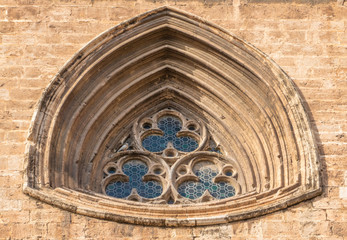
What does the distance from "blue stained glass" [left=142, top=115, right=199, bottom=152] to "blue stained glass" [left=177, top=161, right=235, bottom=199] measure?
465mm

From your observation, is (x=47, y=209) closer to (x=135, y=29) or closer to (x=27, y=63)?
(x=27, y=63)

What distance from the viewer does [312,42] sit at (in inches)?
527

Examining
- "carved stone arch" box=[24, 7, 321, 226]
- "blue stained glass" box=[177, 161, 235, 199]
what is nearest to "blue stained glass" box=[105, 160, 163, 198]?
"carved stone arch" box=[24, 7, 321, 226]

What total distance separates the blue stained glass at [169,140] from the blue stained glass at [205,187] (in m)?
0.46

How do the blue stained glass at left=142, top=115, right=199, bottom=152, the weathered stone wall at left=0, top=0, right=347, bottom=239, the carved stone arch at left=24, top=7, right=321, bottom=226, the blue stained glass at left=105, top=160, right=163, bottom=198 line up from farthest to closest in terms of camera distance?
the blue stained glass at left=142, top=115, right=199, bottom=152
the blue stained glass at left=105, top=160, right=163, bottom=198
the carved stone arch at left=24, top=7, right=321, bottom=226
the weathered stone wall at left=0, top=0, right=347, bottom=239

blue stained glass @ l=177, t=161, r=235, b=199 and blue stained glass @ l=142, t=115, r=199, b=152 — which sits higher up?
blue stained glass @ l=142, t=115, r=199, b=152

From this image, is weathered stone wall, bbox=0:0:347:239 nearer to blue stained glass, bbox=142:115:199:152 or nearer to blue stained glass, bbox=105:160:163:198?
blue stained glass, bbox=105:160:163:198

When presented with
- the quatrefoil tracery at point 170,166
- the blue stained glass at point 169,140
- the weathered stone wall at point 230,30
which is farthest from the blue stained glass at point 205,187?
the weathered stone wall at point 230,30

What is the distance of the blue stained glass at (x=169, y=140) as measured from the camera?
525 inches

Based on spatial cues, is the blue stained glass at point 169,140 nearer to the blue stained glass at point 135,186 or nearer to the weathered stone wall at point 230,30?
the blue stained glass at point 135,186

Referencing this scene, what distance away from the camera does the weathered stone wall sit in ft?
36.6

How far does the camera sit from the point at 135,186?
42.0 feet

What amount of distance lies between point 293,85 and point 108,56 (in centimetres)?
240

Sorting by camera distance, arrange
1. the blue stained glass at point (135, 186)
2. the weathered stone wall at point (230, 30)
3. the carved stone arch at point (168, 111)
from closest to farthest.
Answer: the weathered stone wall at point (230, 30) → the carved stone arch at point (168, 111) → the blue stained glass at point (135, 186)
